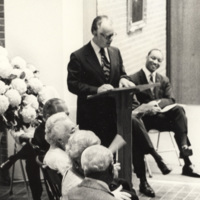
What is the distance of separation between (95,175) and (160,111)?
12.7ft

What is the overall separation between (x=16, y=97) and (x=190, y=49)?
15.4 feet

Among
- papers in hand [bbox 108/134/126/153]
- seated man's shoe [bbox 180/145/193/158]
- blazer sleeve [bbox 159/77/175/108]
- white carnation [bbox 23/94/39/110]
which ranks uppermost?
papers in hand [bbox 108/134/126/153]

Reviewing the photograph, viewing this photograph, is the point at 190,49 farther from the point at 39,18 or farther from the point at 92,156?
the point at 92,156

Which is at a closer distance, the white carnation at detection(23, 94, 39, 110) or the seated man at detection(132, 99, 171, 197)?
the white carnation at detection(23, 94, 39, 110)

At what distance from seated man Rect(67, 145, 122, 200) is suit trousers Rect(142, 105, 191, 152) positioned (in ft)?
12.4

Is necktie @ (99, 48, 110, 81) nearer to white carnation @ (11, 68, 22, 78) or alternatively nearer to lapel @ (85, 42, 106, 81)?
lapel @ (85, 42, 106, 81)

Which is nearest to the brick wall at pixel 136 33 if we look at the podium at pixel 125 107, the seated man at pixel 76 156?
the podium at pixel 125 107

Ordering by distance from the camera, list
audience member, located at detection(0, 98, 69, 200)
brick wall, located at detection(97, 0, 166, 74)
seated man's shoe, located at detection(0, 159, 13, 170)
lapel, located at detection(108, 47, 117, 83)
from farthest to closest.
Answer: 1. brick wall, located at detection(97, 0, 166, 74)
2. lapel, located at detection(108, 47, 117, 83)
3. seated man's shoe, located at detection(0, 159, 13, 170)
4. audience member, located at detection(0, 98, 69, 200)

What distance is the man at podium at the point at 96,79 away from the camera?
18.4ft

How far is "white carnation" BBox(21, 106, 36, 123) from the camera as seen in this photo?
561 cm

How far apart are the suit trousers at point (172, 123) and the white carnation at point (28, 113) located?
1.79m

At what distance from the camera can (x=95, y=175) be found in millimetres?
3312

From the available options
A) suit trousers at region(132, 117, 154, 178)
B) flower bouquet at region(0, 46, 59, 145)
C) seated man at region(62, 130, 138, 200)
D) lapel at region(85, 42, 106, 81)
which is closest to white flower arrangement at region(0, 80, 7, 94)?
flower bouquet at region(0, 46, 59, 145)

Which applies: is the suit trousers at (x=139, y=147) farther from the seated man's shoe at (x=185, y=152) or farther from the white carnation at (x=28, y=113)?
the white carnation at (x=28, y=113)
